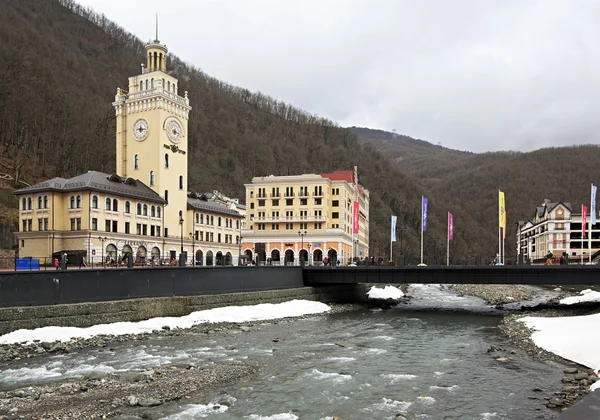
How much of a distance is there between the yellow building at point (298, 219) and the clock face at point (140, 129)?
3495 cm

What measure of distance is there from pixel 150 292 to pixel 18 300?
9.75 metres

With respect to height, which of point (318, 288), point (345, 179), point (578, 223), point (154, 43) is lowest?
point (318, 288)

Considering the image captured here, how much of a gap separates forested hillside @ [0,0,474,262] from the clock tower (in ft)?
62.0

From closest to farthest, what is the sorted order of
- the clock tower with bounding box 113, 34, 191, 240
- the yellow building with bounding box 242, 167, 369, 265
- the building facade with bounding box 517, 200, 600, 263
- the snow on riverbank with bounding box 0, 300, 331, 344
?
the snow on riverbank with bounding box 0, 300, 331, 344
the clock tower with bounding box 113, 34, 191, 240
the yellow building with bounding box 242, 167, 369, 265
the building facade with bounding box 517, 200, 600, 263

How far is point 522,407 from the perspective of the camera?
1753 centimetres

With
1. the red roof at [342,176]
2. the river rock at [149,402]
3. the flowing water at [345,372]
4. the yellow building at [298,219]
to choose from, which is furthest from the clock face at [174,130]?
the river rock at [149,402]

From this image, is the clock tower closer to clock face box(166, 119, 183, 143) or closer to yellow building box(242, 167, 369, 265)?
clock face box(166, 119, 183, 143)

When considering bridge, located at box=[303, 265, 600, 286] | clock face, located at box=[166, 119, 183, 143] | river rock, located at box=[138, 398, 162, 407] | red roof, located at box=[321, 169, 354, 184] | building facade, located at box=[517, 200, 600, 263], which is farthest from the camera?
building facade, located at box=[517, 200, 600, 263]

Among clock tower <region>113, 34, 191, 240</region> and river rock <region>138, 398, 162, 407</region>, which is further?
clock tower <region>113, 34, 191, 240</region>

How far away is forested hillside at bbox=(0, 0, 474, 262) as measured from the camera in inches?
3693

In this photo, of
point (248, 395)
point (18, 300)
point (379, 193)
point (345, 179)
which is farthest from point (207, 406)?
point (379, 193)

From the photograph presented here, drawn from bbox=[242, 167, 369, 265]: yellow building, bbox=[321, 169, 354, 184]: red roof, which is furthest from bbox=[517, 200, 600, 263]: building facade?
bbox=[242, 167, 369, 265]: yellow building

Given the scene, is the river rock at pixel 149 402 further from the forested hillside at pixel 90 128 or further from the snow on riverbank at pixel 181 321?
the forested hillside at pixel 90 128

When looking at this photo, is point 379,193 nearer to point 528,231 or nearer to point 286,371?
point 528,231
